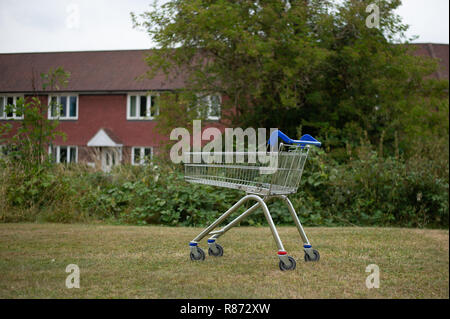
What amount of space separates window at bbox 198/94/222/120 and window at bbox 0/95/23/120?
7030 mm

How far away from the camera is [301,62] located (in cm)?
1393

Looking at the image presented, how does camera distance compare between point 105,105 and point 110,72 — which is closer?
point 105,105

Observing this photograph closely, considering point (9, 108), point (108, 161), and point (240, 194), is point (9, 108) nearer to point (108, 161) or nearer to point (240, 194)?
point (108, 161)

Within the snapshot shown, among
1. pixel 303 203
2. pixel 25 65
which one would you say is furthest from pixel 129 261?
pixel 25 65

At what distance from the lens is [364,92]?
15.6 meters

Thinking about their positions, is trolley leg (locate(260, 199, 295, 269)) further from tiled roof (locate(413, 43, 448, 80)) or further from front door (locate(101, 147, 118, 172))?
tiled roof (locate(413, 43, 448, 80))

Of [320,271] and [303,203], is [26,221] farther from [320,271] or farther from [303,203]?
[320,271]

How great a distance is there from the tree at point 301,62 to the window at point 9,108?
6320mm

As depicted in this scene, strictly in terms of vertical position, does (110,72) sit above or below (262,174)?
above

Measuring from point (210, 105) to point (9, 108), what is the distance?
791 centimetres
